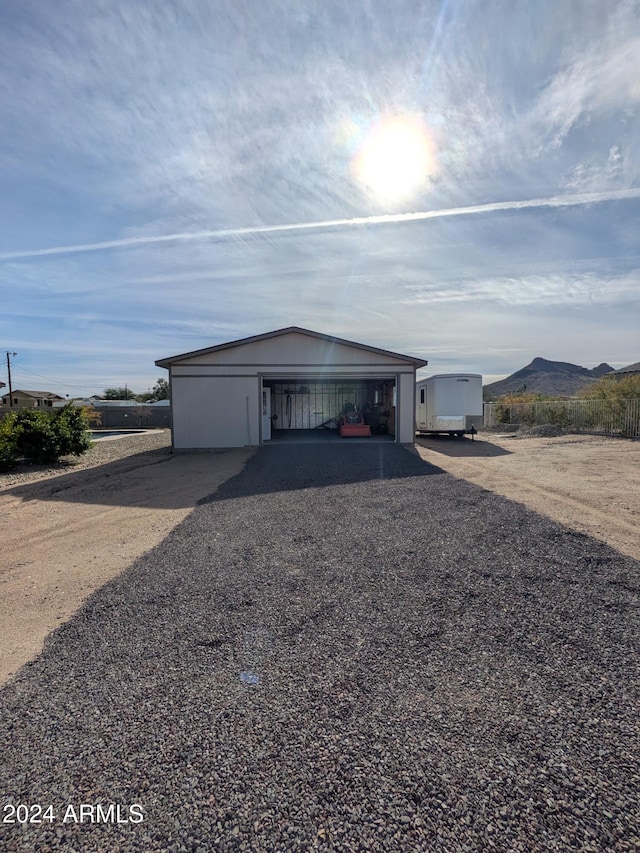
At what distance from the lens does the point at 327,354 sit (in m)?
14.4

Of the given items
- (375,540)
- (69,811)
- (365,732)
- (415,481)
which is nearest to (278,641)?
(365,732)

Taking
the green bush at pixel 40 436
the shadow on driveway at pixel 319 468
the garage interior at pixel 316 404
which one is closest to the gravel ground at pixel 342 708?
the shadow on driveway at pixel 319 468

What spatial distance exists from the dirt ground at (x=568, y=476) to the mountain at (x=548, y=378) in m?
49.3

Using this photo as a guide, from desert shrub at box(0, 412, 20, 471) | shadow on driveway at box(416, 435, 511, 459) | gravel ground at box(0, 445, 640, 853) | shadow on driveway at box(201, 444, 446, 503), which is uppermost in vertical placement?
desert shrub at box(0, 412, 20, 471)

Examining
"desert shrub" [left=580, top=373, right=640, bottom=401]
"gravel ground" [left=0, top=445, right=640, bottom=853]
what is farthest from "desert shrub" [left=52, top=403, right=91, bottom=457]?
"desert shrub" [left=580, top=373, right=640, bottom=401]

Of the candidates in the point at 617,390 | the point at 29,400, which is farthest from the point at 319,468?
the point at 29,400

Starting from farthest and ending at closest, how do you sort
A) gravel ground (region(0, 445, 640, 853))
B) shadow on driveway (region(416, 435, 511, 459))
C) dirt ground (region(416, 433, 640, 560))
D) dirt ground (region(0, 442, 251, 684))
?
shadow on driveway (region(416, 435, 511, 459)) < dirt ground (region(416, 433, 640, 560)) < dirt ground (region(0, 442, 251, 684)) < gravel ground (region(0, 445, 640, 853))

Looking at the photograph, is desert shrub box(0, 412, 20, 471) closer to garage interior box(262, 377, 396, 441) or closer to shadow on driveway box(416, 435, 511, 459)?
garage interior box(262, 377, 396, 441)

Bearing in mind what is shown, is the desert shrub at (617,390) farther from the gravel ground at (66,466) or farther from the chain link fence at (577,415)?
the gravel ground at (66,466)

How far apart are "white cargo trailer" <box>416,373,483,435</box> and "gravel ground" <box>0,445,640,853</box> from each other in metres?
13.1

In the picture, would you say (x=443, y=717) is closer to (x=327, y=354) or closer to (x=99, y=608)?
(x=99, y=608)

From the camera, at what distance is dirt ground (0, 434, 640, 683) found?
3.65m

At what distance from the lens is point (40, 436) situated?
11.2 meters

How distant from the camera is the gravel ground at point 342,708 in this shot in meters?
1.58
